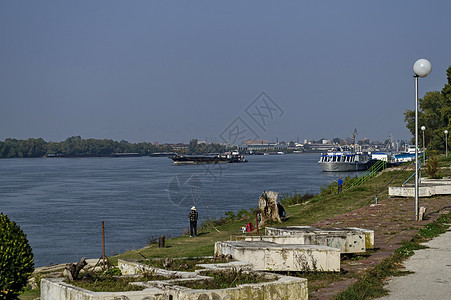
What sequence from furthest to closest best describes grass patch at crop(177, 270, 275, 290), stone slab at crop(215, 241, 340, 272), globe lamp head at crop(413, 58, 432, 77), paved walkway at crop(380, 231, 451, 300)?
1. globe lamp head at crop(413, 58, 432, 77)
2. stone slab at crop(215, 241, 340, 272)
3. paved walkway at crop(380, 231, 451, 300)
4. grass patch at crop(177, 270, 275, 290)

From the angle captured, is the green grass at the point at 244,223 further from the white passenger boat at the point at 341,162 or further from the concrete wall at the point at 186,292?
the white passenger boat at the point at 341,162

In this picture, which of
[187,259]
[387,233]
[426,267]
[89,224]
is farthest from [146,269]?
[89,224]

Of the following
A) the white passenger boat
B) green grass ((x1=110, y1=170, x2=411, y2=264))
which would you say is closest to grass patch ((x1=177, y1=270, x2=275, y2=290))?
green grass ((x1=110, y1=170, x2=411, y2=264))

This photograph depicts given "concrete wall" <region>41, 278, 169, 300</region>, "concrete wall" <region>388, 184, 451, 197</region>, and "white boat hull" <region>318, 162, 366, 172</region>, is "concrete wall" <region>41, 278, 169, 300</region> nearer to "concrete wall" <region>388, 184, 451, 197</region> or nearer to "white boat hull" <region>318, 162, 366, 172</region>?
Result: "concrete wall" <region>388, 184, 451, 197</region>

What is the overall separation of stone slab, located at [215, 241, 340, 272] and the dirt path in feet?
1.65

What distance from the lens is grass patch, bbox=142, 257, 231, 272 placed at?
29.6 feet

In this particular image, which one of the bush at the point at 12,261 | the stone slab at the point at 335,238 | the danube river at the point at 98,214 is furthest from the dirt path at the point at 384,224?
the danube river at the point at 98,214

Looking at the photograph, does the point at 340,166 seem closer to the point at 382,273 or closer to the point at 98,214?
the point at 98,214

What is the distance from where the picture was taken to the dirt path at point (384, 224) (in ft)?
33.1

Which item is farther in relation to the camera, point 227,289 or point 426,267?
point 426,267

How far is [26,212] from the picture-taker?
152 ft

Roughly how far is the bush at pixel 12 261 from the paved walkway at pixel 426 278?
496 cm

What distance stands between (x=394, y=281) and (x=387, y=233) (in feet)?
17.1

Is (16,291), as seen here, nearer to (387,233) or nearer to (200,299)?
(200,299)
